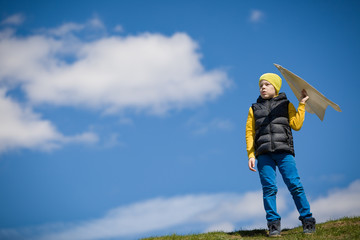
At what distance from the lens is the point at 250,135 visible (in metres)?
8.19

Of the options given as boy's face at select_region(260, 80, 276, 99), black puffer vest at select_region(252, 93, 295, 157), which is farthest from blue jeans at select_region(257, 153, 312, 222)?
boy's face at select_region(260, 80, 276, 99)

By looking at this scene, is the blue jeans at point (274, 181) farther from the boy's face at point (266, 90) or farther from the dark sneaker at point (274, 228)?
the boy's face at point (266, 90)

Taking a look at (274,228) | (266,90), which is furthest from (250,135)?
(274,228)

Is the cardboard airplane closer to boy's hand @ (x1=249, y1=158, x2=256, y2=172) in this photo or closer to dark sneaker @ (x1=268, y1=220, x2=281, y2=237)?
boy's hand @ (x1=249, y1=158, x2=256, y2=172)

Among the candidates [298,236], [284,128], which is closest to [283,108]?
[284,128]

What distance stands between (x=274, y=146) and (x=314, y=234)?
1.90 metres

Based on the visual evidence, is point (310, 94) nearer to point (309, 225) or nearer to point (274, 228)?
point (309, 225)

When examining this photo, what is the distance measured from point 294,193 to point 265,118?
164cm

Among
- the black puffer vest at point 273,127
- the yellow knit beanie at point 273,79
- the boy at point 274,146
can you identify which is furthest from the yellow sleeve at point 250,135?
the yellow knit beanie at point 273,79

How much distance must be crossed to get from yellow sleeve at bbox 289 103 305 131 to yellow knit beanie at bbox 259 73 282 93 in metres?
0.58

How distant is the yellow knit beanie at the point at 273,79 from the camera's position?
8.20 meters

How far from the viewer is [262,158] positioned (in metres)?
7.86

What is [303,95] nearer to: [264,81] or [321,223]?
[264,81]

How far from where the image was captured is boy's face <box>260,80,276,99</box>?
8.14 m
